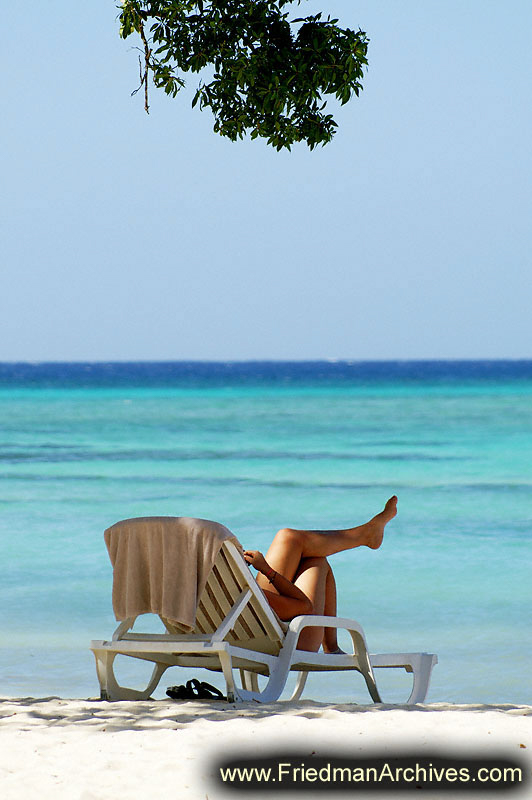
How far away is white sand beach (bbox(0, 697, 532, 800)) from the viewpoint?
10.3ft

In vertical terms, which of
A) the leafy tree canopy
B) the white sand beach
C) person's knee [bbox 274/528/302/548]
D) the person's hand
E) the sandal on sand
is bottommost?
the sandal on sand

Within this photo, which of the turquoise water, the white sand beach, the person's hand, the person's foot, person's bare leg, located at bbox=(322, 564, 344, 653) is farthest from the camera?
the turquoise water

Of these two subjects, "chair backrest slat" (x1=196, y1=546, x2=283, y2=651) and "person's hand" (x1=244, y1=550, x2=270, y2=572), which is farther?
"person's hand" (x1=244, y1=550, x2=270, y2=572)

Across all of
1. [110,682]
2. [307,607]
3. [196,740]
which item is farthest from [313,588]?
[196,740]

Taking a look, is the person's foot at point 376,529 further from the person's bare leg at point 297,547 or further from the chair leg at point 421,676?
the chair leg at point 421,676

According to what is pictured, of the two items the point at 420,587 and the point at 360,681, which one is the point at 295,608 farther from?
the point at 420,587

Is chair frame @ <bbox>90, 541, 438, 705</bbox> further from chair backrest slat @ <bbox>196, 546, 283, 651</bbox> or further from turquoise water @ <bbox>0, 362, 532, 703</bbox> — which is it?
turquoise water @ <bbox>0, 362, 532, 703</bbox>

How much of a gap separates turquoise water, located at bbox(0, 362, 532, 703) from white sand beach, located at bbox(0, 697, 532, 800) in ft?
4.31

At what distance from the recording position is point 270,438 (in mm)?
25562

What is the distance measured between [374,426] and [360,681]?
23.2 metres

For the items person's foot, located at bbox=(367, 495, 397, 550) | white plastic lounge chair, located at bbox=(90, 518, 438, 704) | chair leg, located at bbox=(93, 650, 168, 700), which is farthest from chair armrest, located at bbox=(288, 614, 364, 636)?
chair leg, located at bbox=(93, 650, 168, 700)

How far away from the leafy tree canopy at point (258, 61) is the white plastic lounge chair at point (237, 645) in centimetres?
190

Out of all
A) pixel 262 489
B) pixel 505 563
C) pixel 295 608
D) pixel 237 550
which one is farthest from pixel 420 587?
pixel 262 489

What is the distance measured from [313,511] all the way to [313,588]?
8.68 meters
